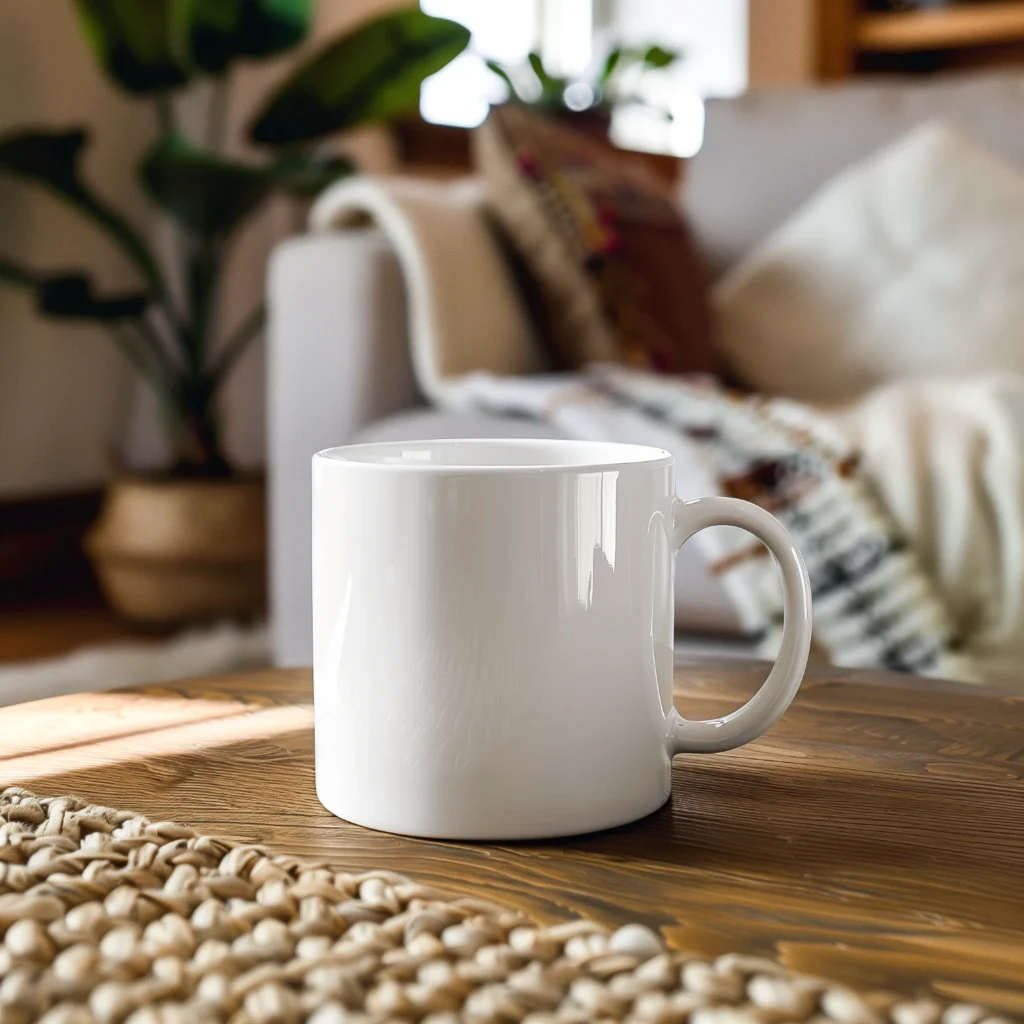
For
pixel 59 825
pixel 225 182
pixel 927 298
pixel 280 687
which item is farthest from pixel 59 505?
pixel 59 825

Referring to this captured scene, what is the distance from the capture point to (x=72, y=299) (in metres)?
2.03

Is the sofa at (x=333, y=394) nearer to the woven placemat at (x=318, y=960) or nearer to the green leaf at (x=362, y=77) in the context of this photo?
the green leaf at (x=362, y=77)

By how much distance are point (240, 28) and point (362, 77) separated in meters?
0.20

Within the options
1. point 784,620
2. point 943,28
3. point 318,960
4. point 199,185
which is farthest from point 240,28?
point 943,28

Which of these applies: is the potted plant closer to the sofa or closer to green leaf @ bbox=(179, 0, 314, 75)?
green leaf @ bbox=(179, 0, 314, 75)

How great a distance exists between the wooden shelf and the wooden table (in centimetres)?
333

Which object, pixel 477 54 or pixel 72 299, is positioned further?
pixel 477 54

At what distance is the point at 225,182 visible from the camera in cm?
198

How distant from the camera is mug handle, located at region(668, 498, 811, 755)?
450mm

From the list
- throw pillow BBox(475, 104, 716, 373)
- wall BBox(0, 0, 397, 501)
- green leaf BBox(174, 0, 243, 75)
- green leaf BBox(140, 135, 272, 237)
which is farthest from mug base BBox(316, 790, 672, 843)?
wall BBox(0, 0, 397, 501)

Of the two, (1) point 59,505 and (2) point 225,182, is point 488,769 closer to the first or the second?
(2) point 225,182

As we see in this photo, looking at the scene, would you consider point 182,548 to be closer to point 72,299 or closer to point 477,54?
point 72,299

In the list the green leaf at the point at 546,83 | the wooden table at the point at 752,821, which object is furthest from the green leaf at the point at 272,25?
the wooden table at the point at 752,821

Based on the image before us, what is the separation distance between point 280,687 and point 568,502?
26cm
